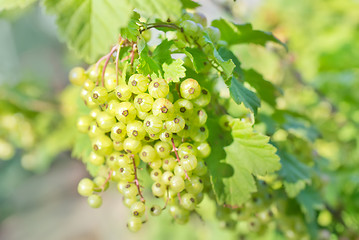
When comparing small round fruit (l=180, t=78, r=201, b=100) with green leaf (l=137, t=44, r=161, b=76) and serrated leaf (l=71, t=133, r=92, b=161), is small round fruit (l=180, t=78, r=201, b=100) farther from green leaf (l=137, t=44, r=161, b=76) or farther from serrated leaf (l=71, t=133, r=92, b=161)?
serrated leaf (l=71, t=133, r=92, b=161)

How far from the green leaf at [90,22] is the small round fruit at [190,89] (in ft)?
0.58

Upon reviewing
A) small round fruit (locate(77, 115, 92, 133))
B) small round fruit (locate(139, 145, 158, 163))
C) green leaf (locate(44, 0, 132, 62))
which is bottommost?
small round fruit (locate(77, 115, 92, 133))

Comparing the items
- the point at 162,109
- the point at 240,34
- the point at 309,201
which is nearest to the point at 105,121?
the point at 162,109

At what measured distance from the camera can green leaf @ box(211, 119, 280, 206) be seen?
716 mm

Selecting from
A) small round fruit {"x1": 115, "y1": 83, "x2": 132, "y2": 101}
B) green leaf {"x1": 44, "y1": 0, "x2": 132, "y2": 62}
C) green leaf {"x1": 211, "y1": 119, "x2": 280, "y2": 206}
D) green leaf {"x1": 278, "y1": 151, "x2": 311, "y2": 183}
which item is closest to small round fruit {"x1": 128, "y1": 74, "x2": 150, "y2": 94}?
small round fruit {"x1": 115, "y1": 83, "x2": 132, "y2": 101}

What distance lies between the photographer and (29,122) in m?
2.23

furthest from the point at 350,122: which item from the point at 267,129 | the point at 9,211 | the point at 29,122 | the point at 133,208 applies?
the point at 9,211

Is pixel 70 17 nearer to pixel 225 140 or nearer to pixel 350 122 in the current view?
pixel 225 140

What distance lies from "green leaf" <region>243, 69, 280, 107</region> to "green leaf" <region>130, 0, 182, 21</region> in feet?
1.28

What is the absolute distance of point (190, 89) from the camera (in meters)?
0.59

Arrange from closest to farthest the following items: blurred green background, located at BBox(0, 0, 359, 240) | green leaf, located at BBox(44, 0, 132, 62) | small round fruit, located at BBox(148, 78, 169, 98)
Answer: green leaf, located at BBox(44, 0, 132, 62)
small round fruit, located at BBox(148, 78, 169, 98)
blurred green background, located at BBox(0, 0, 359, 240)

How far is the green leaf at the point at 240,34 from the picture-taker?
2.71 feet

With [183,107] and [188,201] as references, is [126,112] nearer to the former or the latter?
[183,107]

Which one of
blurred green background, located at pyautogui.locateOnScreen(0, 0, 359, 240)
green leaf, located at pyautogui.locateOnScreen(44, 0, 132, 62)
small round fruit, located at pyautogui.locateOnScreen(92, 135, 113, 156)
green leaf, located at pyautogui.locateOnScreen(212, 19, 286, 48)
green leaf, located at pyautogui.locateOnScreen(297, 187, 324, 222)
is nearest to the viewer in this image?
green leaf, located at pyautogui.locateOnScreen(44, 0, 132, 62)
